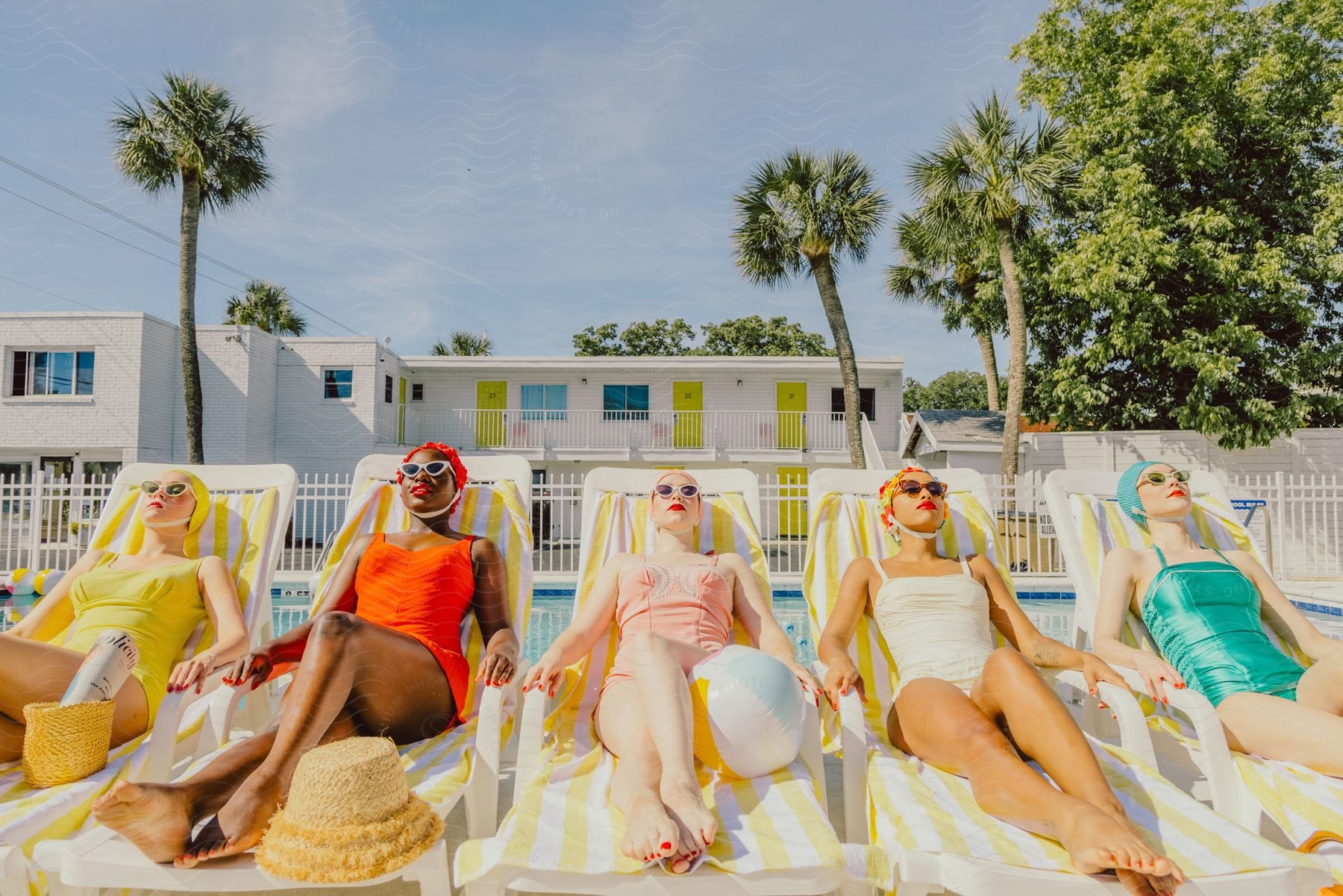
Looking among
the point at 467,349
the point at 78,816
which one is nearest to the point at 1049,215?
the point at 78,816

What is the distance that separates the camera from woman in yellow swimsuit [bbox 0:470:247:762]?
2.07 m

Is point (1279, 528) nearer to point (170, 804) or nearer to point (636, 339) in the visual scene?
point (170, 804)

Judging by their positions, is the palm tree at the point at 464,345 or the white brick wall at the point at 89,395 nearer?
the white brick wall at the point at 89,395

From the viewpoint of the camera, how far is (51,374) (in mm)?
15414

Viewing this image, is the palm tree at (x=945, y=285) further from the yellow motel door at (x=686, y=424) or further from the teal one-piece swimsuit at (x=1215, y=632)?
the teal one-piece swimsuit at (x=1215, y=632)

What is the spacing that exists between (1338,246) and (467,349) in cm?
2590

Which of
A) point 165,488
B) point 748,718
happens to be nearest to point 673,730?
point 748,718

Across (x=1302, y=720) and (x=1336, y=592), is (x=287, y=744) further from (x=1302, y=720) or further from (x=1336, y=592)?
(x=1336, y=592)

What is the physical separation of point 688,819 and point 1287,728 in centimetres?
187

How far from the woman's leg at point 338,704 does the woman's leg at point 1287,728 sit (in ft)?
8.25

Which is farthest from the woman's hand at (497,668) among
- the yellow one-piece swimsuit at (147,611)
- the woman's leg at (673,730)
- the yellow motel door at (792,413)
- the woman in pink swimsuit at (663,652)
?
the yellow motel door at (792,413)

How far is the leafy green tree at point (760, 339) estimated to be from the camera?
32.5 metres

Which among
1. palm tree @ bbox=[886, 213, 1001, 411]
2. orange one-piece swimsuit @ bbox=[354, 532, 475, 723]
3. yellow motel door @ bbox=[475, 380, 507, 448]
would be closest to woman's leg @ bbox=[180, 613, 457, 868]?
orange one-piece swimsuit @ bbox=[354, 532, 475, 723]

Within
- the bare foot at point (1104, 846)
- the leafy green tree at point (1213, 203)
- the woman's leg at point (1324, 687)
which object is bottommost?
the bare foot at point (1104, 846)
